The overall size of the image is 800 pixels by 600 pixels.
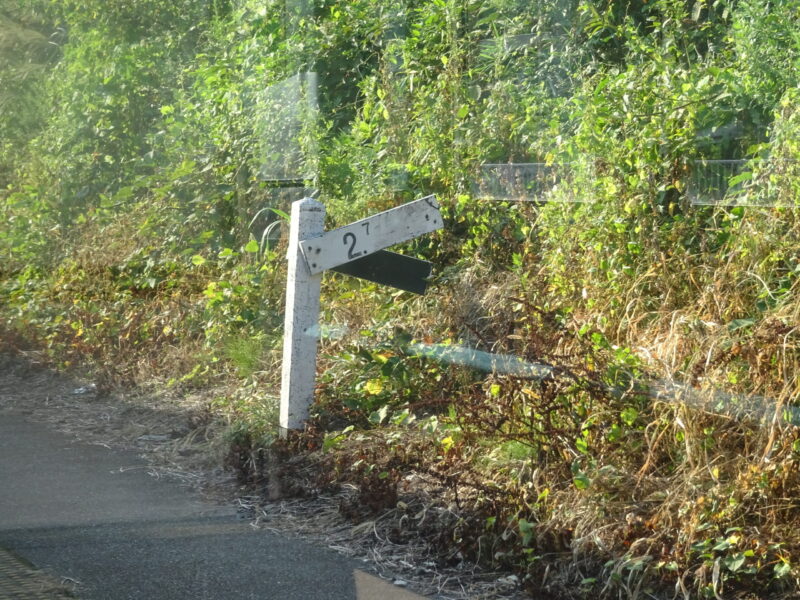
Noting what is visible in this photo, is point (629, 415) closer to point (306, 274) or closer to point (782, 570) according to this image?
point (782, 570)

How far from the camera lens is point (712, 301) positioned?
5.53m

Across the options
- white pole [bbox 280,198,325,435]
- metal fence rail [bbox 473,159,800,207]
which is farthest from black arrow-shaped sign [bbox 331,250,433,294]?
metal fence rail [bbox 473,159,800,207]

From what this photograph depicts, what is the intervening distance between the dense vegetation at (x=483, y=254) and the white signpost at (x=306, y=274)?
206 mm

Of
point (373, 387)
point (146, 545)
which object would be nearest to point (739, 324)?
point (373, 387)

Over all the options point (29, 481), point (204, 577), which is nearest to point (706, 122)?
point (204, 577)

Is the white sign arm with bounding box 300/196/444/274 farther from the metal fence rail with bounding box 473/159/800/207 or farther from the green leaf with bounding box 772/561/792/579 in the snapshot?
the green leaf with bounding box 772/561/792/579

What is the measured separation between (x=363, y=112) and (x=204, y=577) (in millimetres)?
5143

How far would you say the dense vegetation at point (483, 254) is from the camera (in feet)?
14.9

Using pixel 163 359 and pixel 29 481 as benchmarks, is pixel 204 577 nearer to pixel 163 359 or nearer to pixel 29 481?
pixel 29 481

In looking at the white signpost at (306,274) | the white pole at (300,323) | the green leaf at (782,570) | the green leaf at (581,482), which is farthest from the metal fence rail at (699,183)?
the green leaf at (782,570)

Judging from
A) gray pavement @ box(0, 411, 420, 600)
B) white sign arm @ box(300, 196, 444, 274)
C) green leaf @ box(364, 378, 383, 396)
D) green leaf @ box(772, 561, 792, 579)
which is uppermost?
white sign arm @ box(300, 196, 444, 274)

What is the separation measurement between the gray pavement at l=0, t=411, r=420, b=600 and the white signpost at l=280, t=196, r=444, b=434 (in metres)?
0.74

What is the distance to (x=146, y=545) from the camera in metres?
4.78

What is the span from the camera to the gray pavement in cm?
430
